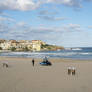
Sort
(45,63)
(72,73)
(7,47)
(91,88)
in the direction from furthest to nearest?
(7,47) → (45,63) → (72,73) → (91,88)

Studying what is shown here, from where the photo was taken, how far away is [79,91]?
1084 centimetres

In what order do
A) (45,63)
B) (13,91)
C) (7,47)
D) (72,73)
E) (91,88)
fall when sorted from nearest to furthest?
(13,91) → (91,88) → (72,73) → (45,63) → (7,47)

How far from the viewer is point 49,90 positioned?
434 inches

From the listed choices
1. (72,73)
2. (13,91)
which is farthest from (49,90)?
(72,73)

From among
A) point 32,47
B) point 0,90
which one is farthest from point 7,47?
point 0,90

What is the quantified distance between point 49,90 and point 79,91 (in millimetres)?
1910

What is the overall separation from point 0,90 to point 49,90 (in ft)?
10.2

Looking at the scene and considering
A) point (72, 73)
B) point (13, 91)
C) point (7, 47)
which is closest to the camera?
point (13, 91)

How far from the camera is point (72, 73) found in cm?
1767

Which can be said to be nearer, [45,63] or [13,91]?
[13,91]

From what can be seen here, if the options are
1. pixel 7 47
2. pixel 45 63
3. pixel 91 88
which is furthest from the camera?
pixel 7 47

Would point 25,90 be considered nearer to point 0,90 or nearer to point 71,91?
Answer: point 0,90

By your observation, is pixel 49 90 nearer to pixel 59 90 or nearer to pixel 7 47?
pixel 59 90

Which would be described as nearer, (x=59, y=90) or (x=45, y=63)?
(x=59, y=90)
